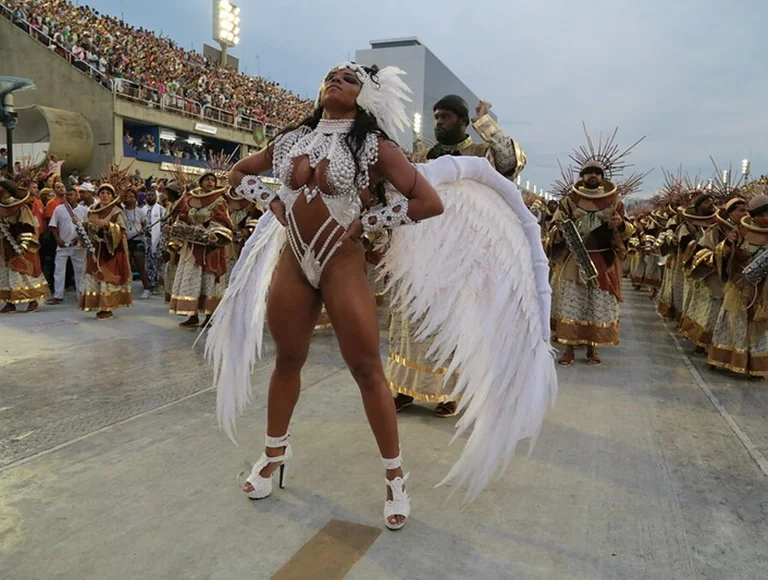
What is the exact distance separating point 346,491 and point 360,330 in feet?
2.84

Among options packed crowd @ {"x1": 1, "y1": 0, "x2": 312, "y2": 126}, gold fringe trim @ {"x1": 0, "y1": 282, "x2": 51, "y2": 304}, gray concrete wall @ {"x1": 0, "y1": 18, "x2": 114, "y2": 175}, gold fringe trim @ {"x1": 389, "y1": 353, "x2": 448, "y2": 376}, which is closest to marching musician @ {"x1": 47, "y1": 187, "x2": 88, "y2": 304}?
gold fringe trim @ {"x1": 0, "y1": 282, "x2": 51, "y2": 304}

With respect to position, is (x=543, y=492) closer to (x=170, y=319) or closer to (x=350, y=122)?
(x=350, y=122)

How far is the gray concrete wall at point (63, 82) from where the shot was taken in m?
20.9

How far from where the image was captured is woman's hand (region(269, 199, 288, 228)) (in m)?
2.59

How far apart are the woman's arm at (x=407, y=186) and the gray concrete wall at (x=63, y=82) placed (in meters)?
21.1

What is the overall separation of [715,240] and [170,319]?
20.9ft

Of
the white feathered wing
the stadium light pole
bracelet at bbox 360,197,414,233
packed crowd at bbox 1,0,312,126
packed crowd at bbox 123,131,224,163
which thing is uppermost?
the stadium light pole

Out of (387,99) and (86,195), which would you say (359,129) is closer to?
(387,99)

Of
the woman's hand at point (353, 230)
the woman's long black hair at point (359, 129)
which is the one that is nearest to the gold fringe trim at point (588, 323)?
the woman's long black hair at point (359, 129)

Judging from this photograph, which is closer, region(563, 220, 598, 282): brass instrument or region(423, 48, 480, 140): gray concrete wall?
region(563, 220, 598, 282): brass instrument

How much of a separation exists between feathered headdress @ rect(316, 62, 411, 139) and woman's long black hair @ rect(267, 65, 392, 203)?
2 cm

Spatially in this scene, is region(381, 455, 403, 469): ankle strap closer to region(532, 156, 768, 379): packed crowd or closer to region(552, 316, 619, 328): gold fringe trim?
region(532, 156, 768, 379): packed crowd

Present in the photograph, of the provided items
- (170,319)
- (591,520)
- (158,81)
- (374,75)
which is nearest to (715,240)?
(591,520)

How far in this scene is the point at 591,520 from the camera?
2.65m
